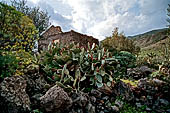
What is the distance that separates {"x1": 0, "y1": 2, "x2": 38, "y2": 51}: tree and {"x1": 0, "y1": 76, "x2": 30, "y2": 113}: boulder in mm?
1149

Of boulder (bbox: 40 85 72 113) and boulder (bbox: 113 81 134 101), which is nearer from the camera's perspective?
boulder (bbox: 40 85 72 113)

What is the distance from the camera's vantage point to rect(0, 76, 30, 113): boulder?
7.54 feet

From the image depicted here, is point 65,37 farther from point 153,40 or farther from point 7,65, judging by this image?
point 153,40

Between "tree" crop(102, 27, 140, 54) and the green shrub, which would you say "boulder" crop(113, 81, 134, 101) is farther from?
"tree" crop(102, 27, 140, 54)

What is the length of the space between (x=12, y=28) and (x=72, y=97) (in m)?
2.47

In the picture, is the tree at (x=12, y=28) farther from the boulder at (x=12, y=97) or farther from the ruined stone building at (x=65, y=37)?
the ruined stone building at (x=65, y=37)

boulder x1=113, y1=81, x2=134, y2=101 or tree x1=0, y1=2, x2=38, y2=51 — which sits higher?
tree x1=0, y1=2, x2=38, y2=51

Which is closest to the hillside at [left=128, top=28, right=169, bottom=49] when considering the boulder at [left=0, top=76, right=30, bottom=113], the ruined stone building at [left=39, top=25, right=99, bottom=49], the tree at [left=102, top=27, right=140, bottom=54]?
the tree at [left=102, top=27, right=140, bottom=54]

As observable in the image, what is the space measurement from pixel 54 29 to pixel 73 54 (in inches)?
391

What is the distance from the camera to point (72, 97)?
2.93 metres

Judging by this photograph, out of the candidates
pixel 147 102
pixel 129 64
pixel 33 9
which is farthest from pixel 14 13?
pixel 33 9

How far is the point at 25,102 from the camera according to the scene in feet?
8.11

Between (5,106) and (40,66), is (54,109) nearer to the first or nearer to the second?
(5,106)

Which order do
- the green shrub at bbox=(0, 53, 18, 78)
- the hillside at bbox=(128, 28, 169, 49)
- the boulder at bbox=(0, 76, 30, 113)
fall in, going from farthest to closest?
the hillside at bbox=(128, 28, 169, 49)
the green shrub at bbox=(0, 53, 18, 78)
the boulder at bbox=(0, 76, 30, 113)
